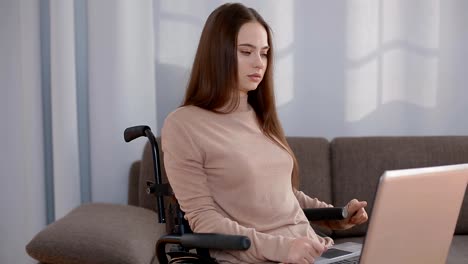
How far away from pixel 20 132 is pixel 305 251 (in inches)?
69.6

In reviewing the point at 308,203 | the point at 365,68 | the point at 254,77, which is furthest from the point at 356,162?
the point at 254,77

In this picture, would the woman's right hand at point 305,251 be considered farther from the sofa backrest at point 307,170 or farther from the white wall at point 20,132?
the white wall at point 20,132

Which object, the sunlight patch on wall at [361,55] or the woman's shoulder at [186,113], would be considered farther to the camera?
the sunlight patch on wall at [361,55]

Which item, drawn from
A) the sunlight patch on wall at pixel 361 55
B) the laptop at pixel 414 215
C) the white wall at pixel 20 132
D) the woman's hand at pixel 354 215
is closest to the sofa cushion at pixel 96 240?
the white wall at pixel 20 132

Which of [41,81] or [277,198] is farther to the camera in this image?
[41,81]

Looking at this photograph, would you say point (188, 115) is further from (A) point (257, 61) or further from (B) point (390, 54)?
(B) point (390, 54)

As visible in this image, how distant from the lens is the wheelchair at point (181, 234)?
1.41 m

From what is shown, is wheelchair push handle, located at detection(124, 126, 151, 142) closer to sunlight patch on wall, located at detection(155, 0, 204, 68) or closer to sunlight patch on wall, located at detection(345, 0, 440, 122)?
sunlight patch on wall, located at detection(155, 0, 204, 68)

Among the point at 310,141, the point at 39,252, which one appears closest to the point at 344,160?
the point at 310,141

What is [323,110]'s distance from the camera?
3.01 m

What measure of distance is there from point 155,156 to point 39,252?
0.63m

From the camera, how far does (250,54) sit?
1.70 meters

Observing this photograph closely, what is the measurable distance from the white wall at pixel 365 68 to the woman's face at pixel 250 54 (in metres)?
1.23

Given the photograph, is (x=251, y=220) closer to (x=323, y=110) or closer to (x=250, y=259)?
(x=250, y=259)
